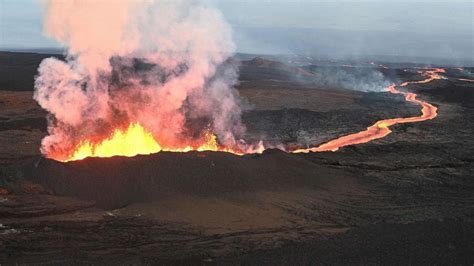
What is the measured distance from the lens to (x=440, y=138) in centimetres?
3519

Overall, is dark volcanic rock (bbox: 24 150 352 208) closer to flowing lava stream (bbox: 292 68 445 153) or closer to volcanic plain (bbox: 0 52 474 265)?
volcanic plain (bbox: 0 52 474 265)

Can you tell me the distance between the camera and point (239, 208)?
17859 mm

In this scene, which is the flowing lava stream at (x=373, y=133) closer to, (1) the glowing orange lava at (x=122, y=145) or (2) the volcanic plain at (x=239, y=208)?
(2) the volcanic plain at (x=239, y=208)

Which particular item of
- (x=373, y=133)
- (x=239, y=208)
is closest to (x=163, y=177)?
(x=239, y=208)

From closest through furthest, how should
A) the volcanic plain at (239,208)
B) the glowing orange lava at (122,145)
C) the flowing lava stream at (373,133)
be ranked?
the volcanic plain at (239,208)
the glowing orange lava at (122,145)
the flowing lava stream at (373,133)

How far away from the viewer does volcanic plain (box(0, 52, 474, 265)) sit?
1398 centimetres

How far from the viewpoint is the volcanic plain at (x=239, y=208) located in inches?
551

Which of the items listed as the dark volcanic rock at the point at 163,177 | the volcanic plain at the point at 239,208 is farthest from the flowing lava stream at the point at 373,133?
the dark volcanic rock at the point at 163,177

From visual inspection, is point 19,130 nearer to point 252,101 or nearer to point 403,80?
point 252,101

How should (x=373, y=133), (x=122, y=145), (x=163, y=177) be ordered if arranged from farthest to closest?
(x=373, y=133) < (x=122, y=145) < (x=163, y=177)

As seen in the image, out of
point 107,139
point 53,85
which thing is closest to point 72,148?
point 107,139

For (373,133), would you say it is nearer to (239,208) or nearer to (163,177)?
(239,208)

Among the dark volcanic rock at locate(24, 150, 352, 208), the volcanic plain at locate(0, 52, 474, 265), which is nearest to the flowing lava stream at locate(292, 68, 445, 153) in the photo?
the volcanic plain at locate(0, 52, 474, 265)

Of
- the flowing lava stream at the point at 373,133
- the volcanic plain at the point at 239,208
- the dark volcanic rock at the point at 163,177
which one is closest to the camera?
the volcanic plain at the point at 239,208
